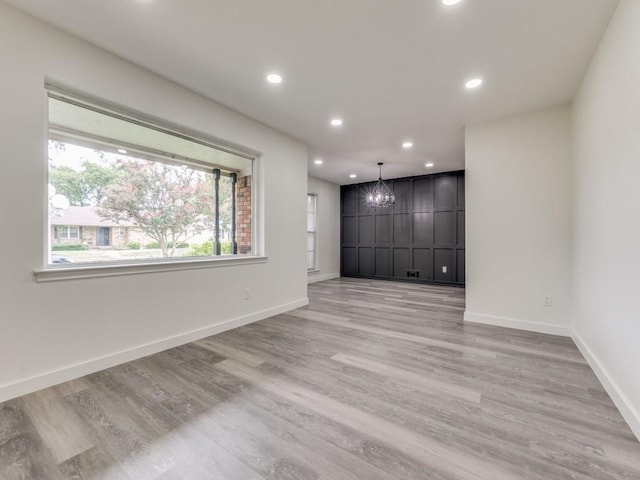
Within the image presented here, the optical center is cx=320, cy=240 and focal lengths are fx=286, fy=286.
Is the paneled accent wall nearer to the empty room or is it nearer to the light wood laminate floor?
the empty room

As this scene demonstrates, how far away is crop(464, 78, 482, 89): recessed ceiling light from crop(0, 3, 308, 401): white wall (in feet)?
8.45

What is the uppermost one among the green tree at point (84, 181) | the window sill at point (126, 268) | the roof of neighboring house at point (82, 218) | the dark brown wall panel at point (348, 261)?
the green tree at point (84, 181)

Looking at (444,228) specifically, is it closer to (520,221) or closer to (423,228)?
(423,228)

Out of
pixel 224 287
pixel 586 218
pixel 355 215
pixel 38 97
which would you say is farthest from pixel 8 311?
pixel 355 215

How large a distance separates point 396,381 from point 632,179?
6.51ft

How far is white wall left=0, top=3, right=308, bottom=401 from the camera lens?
1.93 meters

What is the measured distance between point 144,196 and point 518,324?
14.5 ft

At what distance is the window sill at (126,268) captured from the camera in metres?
2.11

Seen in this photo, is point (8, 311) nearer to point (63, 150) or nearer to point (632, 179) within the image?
point (63, 150)

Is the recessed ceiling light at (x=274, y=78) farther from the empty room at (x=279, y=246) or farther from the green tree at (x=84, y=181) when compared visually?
the green tree at (x=84, y=181)

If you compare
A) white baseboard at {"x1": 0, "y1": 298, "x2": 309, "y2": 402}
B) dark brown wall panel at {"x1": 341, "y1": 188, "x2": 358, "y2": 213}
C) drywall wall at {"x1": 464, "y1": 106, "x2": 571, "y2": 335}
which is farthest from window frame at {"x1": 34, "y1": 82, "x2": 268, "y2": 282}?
dark brown wall panel at {"x1": 341, "y1": 188, "x2": 358, "y2": 213}

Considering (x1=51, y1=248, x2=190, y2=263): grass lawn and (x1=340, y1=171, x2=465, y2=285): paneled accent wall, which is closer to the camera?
(x1=51, y1=248, x2=190, y2=263): grass lawn

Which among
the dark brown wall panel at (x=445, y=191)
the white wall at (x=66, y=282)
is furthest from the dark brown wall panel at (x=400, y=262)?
the white wall at (x=66, y=282)

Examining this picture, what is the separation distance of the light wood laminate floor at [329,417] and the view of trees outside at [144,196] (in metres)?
1.12
